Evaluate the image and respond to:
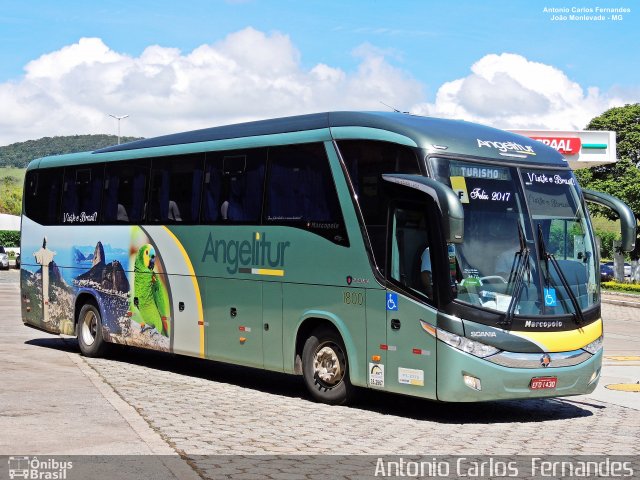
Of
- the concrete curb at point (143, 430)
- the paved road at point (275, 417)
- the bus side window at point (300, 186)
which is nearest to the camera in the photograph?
the concrete curb at point (143, 430)

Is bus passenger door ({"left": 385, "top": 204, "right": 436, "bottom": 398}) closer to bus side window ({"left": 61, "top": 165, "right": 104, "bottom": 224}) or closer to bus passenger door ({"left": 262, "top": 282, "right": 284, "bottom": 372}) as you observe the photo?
bus passenger door ({"left": 262, "top": 282, "right": 284, "bottom": 372})

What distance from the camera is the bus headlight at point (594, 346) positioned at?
1211cm

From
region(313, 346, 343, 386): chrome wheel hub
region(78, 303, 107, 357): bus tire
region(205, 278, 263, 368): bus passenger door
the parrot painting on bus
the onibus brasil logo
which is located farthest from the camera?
region(78, 303, 107, 357): bus tire

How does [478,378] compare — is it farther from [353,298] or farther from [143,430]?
[143,430]

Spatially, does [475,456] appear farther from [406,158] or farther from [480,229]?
[406,158]

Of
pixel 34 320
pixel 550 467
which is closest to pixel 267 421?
pixel 550 467

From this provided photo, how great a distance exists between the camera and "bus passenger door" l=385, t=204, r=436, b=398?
11586 mm

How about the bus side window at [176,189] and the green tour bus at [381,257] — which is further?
the bus side window at [176,189]

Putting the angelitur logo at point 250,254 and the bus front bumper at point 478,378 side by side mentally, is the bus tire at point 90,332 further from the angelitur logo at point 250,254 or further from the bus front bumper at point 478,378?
the bus front bumper at point 478,378

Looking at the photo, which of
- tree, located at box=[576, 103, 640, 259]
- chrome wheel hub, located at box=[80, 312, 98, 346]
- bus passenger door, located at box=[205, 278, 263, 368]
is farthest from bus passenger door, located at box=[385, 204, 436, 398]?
tree, located at box=[576, 103, 640, 259]

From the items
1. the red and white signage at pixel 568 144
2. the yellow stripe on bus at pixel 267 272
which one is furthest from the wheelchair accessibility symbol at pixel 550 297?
the red and white signage at pixel 568 144

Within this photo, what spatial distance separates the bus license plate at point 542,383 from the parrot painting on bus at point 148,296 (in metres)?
6.53

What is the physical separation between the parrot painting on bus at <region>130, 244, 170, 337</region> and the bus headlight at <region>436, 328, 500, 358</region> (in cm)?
608

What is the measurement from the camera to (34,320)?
20.0m
